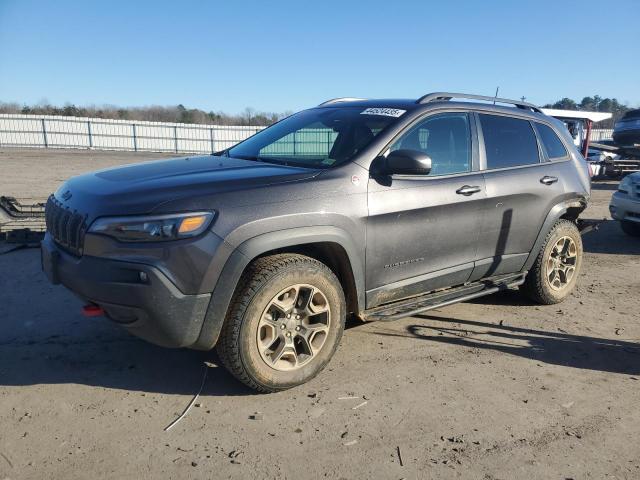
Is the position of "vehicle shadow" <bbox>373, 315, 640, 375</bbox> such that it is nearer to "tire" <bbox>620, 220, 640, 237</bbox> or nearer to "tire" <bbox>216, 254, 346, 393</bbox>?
"tire" <bbox>216, 254, 346, 393</bbox>

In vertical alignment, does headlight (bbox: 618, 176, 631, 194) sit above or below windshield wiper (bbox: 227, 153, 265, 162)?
below

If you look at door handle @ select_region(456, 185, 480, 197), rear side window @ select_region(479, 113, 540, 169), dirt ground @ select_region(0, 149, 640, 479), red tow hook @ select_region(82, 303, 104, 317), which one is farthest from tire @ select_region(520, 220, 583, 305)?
red tow hook @ select_region(82, 303, 104, 317)

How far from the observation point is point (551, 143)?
16.7 feet

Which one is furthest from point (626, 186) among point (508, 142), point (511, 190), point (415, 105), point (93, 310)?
point (93, 310)

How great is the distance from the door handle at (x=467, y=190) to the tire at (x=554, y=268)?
1242 mm

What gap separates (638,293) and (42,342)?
5.98 m

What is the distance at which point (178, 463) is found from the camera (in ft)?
8.53

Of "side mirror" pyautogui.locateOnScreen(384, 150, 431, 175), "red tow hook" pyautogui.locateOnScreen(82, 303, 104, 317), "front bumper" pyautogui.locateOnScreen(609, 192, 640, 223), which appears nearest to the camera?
"red tow hook" pyautogui.locateOnScreen(82, 303, 104, 317)

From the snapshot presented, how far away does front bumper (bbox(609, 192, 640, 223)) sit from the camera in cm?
819

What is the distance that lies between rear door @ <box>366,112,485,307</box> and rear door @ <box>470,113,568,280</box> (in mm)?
157

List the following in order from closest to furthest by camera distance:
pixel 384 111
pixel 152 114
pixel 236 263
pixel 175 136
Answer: pixel 236 263 → pixel 384 111 → pixel 175 136 → pixel 152 114

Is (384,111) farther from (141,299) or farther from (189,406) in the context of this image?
(189,406)

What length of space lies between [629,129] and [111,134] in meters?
33.4

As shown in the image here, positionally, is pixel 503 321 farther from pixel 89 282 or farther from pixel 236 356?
pixel 89 282
